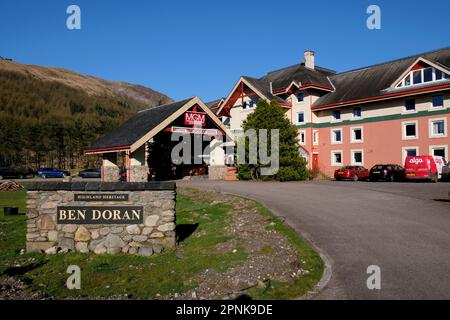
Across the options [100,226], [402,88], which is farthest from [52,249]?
[402,88]

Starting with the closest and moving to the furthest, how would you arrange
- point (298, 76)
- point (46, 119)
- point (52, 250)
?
point (52, 250) < point (298, 76) < point (46, 119)

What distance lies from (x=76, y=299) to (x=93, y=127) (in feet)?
216

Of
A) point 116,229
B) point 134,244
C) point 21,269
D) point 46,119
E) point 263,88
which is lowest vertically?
point 21,269

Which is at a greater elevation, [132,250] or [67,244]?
[67,244]

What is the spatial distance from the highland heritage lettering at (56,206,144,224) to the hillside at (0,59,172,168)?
54.8 meters

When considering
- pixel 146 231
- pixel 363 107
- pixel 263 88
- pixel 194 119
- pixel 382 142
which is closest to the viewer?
pixel 146 231

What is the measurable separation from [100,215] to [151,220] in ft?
A: 4.41

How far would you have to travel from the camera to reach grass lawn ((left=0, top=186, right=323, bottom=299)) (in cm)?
686

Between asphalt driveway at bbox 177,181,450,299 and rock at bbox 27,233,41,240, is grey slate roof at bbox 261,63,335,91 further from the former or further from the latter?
rock at bbox 27,233,41,240

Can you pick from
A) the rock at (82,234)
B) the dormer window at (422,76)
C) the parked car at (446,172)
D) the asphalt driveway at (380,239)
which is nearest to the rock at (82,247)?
the rock at (82,234)

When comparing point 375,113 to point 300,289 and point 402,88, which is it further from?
point 300,289

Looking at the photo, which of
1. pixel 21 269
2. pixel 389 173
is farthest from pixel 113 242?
pixel 389 173

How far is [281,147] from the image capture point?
30562mm

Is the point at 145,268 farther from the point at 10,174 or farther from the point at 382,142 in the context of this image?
the point at 10,174
